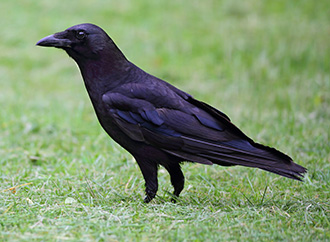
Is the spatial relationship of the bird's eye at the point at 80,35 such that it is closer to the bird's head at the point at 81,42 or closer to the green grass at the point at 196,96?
the bird's head at the point at 81,42

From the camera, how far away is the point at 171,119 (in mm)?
3580

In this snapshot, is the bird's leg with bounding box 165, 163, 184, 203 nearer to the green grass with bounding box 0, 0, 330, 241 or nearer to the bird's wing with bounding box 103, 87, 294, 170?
the green grass with bounding box 0, 0, 330, 241

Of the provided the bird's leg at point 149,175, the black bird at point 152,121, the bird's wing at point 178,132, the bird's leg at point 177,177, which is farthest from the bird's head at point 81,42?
the bird's leg at point 177,177

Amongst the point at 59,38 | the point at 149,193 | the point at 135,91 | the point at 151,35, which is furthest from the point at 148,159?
the point at 151,35

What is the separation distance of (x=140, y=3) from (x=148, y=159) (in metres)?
8.18

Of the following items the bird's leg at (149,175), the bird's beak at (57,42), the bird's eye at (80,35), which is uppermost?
the bird's eye at (80,35)

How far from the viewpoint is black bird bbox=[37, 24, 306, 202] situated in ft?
11.6

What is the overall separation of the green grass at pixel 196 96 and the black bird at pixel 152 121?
0.33 meters

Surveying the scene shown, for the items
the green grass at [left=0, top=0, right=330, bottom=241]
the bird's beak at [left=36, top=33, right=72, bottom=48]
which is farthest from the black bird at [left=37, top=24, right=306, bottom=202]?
the green grass at [left=0, top=0, right=330, bottom=241]

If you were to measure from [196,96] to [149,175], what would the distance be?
13.4 feet

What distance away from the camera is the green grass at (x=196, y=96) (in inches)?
121

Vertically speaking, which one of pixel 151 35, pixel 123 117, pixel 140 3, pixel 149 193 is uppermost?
pixel 140 3

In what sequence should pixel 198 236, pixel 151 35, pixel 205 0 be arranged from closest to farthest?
pixel 198 236, pixel 151 35, pixel 205 0

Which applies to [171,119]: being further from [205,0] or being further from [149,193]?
[205,0]
